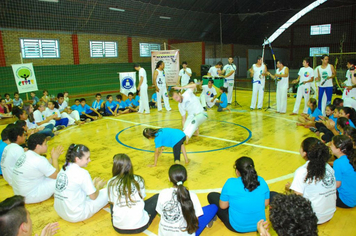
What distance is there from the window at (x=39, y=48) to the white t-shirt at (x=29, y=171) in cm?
1444

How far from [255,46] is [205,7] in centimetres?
974

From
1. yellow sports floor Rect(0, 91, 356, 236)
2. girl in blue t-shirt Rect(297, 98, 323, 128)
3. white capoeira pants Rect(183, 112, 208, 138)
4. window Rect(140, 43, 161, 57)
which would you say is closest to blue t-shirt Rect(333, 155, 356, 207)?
yellow sports floor Rect(0, 91, 356, 236)

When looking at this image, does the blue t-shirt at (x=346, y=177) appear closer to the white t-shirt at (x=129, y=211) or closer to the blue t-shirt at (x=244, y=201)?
the blue t-shirt at (x=244, y=201)

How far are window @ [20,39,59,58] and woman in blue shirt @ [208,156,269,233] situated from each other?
1666 cm

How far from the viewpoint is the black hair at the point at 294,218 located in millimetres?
1848

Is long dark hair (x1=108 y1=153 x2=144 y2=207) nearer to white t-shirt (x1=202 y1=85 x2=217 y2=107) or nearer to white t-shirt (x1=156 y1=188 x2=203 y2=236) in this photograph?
white t-shirt (x1=156 y1=188 x2=203 y2=236)

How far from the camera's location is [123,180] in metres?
3.19

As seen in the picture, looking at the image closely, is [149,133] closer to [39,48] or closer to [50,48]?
[39,48]

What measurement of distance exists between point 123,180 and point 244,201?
4.49ft

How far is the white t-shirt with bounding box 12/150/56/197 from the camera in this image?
3.94 meters

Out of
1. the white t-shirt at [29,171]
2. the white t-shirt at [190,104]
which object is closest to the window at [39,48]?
the white t-shirt at [190,104]

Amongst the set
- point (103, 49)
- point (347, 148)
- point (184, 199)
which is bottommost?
point (184, 199)

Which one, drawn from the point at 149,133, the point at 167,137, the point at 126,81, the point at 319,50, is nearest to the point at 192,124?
the point at 167,137

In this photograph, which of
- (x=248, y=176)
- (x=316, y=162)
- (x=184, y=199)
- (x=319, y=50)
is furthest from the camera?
(x=319, y=50)
